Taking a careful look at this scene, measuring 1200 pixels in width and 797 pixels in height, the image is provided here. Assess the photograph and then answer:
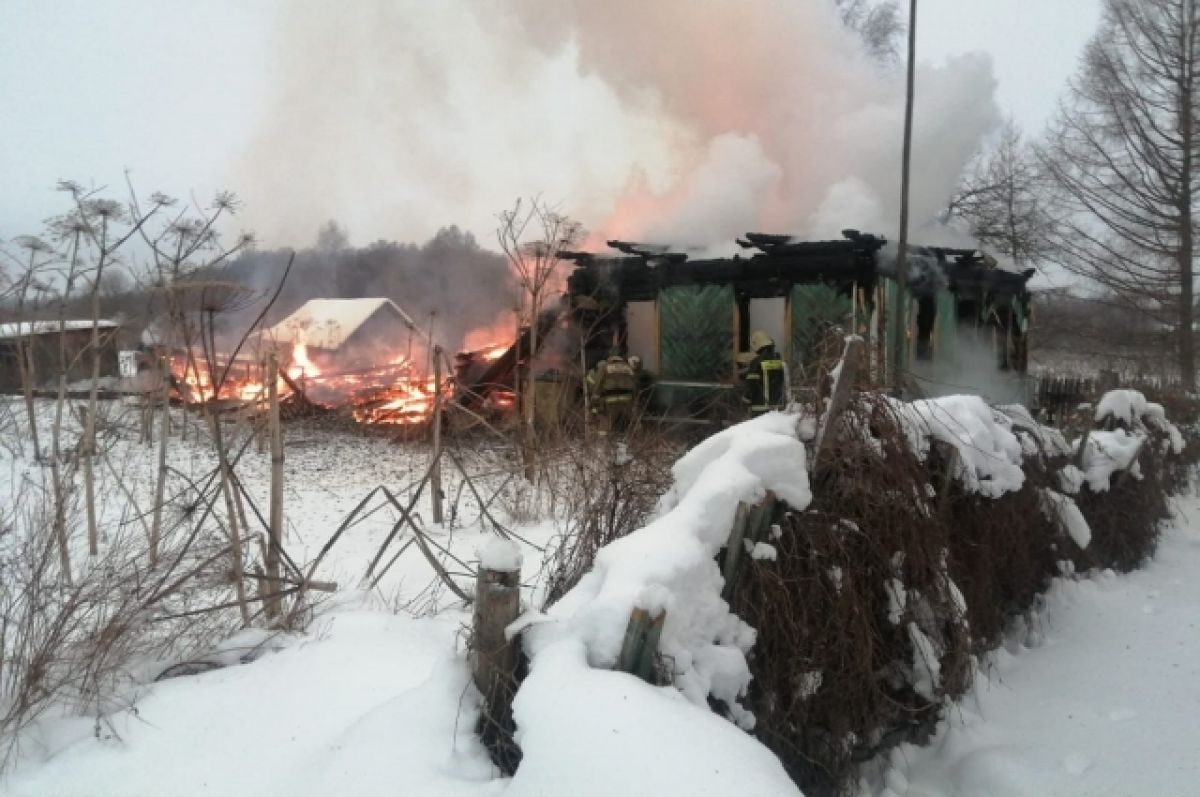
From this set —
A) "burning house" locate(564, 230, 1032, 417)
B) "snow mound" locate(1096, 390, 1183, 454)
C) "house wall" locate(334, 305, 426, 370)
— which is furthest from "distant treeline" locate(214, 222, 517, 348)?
"snow mound" locate(1096, 390, 1183, 454)

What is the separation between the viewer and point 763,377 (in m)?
10.4


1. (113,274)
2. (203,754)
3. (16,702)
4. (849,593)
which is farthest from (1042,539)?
(113,274)

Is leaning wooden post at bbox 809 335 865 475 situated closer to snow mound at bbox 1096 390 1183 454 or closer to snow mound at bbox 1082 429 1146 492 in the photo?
snow mound at bbox 1082 429 1146 492

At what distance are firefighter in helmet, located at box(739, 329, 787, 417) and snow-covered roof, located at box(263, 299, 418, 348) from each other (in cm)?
1123

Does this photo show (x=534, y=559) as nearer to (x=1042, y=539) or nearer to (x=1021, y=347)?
(x=1042, y=539)

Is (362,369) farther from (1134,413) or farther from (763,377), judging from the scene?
(1134,413)

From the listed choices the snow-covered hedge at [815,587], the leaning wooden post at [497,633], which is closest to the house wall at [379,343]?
the snow-covered hedge at [815,587]

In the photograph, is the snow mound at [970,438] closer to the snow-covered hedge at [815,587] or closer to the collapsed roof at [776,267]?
the snow-covered hedge at [815,587]

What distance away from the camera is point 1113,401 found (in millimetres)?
7637

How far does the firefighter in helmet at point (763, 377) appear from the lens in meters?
10.3

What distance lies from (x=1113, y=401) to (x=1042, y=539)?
109 inches

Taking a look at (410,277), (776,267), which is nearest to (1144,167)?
(776,267)

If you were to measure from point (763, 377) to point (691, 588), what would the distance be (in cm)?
780

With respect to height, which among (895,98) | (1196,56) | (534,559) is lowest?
(534,559)
